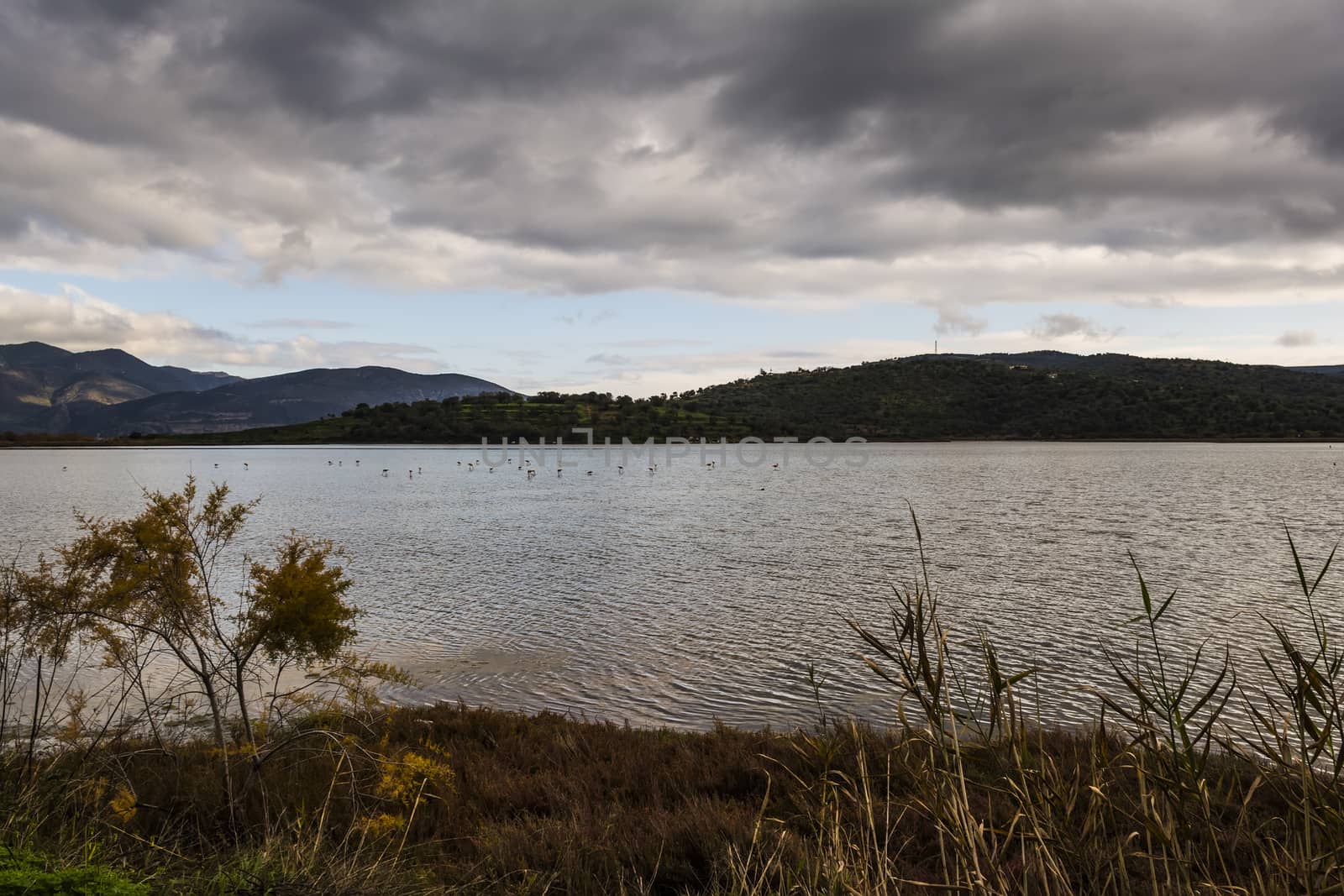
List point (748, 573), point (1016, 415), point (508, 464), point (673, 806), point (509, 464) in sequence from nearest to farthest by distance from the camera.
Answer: point (673, 806)
point (748, 573)
point (508, 464)
point (509, 464)
point (1016, 415)

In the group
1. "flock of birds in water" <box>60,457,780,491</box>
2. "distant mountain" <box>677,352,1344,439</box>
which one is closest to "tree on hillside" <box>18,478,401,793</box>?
"flock of birds in water" <box>60,457,780,491</box>

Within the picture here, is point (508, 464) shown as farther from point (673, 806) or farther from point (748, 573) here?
point (673, 806)

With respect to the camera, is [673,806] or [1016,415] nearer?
[673,806]

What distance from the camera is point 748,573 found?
28.1m

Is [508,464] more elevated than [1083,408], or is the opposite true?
[1083,408]

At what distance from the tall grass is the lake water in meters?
2.31

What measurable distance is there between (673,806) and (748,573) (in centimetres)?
1977

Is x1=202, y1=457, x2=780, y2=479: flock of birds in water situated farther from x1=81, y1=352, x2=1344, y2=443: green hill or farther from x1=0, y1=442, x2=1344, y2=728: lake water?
x1=81, y1=352, x2=1344, y2=443: green hill

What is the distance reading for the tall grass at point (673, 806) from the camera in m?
3.32

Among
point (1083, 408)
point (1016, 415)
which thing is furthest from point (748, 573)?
point (1016, 415)

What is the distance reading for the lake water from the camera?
16.2 metres

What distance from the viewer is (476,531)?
41.5 m

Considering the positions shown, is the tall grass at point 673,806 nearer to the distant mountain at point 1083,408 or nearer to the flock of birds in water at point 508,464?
the flock of birds in water at point 508,464

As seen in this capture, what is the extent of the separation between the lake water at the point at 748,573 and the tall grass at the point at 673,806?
7.58 feet
